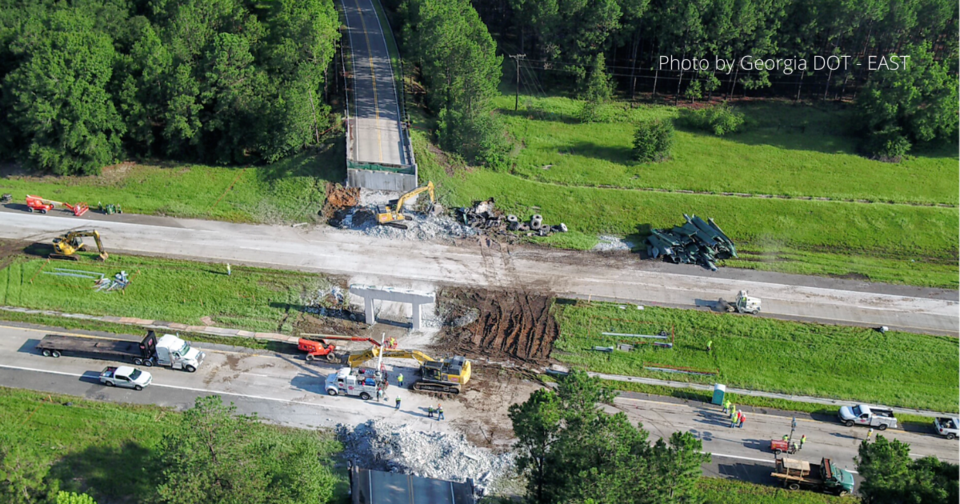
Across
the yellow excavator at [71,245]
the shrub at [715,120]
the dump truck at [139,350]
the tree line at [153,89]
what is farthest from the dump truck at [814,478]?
the yellow excavator at [71,245]

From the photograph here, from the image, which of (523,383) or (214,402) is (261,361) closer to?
(214,402)

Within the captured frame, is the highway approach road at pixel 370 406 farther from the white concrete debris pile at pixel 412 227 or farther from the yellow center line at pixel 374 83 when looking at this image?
the yellow center line at pixel 374 83

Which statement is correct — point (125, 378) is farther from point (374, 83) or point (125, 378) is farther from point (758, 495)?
point (374, 83)

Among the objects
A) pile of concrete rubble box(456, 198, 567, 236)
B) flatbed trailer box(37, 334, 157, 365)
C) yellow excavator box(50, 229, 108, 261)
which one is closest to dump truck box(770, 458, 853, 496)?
pile of concrete rubble box(456, 198, 567, 236)

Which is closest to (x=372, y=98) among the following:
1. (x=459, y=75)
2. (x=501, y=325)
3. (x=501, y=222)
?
(x=459, y=75)

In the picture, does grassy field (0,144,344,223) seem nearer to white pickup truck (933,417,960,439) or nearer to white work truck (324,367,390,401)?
white work truck (324,367,390,401)
